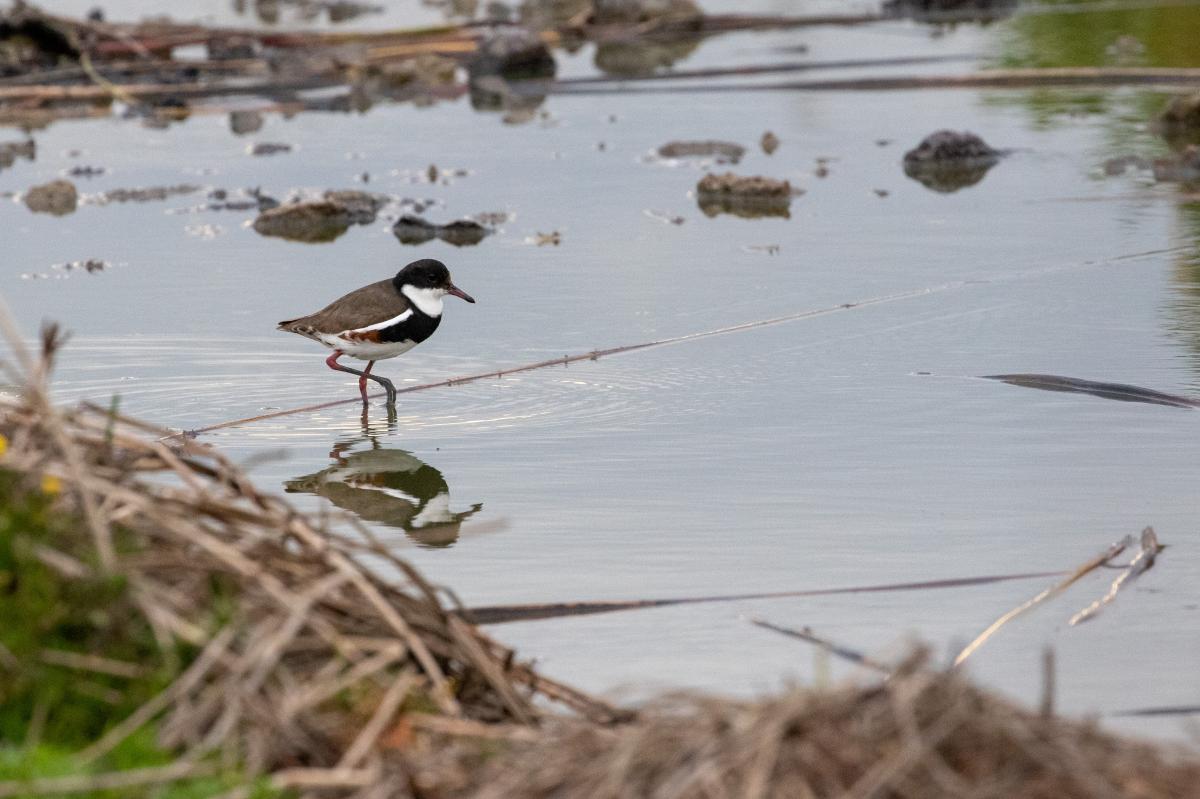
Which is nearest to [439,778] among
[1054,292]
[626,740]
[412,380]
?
[626,740]

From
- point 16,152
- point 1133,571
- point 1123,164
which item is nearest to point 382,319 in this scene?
point 1133,571

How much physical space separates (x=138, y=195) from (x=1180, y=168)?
646cm

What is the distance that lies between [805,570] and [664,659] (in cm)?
82

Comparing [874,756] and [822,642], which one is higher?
[874,756]

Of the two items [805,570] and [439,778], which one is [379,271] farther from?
[439,778]

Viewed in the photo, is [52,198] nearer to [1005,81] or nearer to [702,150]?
[702,150]

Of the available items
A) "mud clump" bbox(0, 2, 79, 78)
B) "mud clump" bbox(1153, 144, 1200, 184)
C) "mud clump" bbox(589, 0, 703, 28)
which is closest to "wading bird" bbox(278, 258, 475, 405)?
"mud clump" bbox(1153, 144, 1200, 184)

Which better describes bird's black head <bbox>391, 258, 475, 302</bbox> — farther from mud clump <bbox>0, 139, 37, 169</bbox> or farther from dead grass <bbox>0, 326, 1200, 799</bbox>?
mud clump <bbox>0, 139, 37, 169</bbox>

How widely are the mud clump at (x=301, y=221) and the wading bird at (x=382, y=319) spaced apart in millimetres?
2769

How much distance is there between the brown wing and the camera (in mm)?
8297

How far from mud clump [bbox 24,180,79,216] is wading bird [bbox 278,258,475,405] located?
3.97 meters

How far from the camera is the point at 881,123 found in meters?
14.1

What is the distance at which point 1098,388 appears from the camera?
7348 mm

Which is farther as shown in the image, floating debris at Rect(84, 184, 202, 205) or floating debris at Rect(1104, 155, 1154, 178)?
floating debris at Rect(84, 184, 202, 205)
